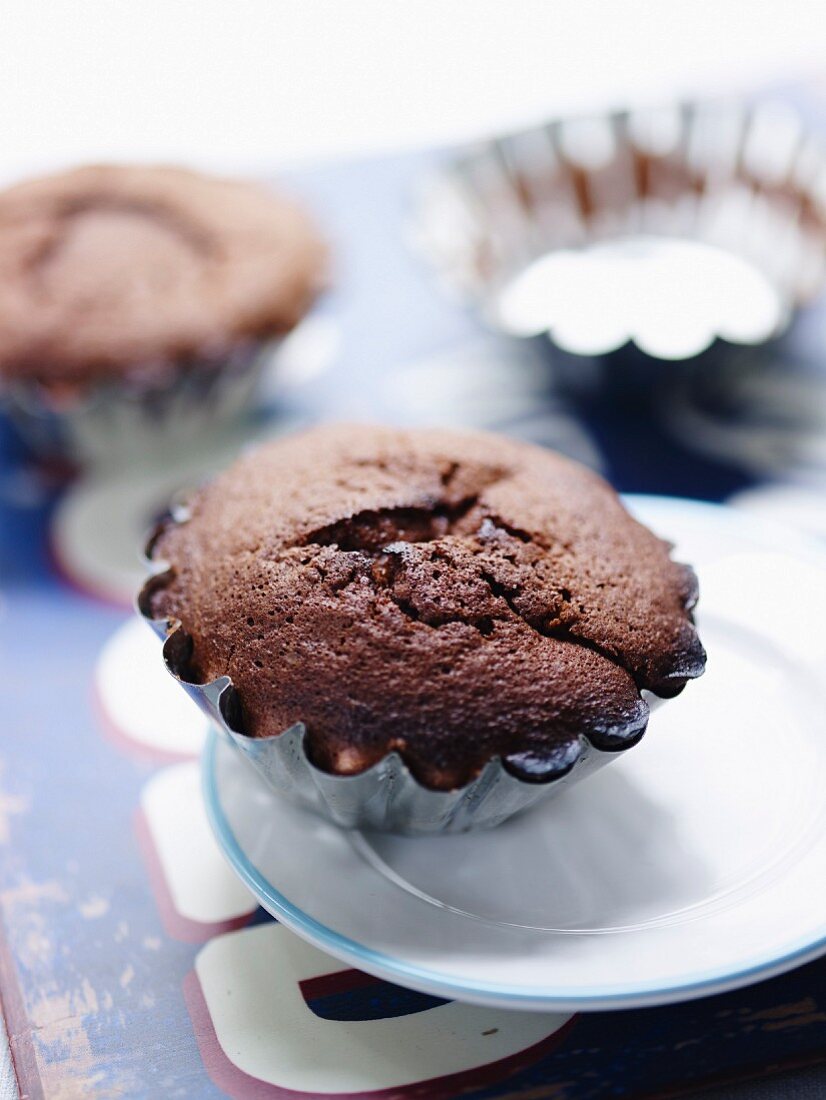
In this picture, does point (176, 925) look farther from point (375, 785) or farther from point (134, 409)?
point (134, 409)

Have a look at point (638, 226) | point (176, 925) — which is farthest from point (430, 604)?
point (638, 226)

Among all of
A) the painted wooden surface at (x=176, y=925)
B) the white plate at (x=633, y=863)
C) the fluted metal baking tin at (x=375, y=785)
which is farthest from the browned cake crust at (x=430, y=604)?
the painted wooden surface at (x=176, y=925)

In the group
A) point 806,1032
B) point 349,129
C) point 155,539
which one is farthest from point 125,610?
point 349,129

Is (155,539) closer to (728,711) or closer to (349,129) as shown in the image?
(728,711)

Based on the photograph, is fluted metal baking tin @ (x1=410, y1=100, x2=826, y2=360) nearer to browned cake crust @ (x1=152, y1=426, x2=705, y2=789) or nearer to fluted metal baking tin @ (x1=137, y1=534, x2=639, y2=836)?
browned cake crust @ (x1=152, y1=426, x2=705, y2=789)

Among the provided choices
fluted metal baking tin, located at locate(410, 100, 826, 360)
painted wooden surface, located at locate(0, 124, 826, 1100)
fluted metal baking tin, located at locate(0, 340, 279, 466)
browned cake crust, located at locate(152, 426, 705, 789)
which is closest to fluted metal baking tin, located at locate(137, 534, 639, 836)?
browned cake crust, located at locate(152, 426, 705, 789)
